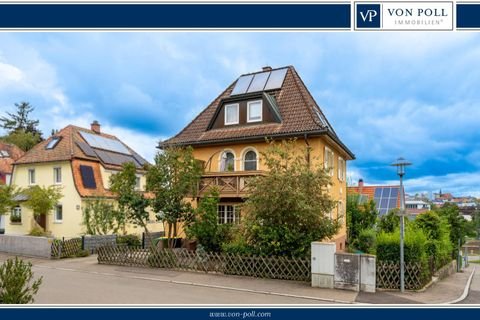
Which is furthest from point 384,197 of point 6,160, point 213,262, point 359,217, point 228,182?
point 6,160

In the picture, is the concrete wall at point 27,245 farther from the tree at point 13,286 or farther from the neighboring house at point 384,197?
the neighboring house at point 384,197

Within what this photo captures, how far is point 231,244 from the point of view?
516 inches

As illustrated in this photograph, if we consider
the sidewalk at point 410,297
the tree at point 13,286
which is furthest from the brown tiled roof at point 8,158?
the sidewalk at point 410,297

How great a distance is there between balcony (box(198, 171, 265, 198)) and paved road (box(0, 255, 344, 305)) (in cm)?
414

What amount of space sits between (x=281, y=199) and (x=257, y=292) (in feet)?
10.4

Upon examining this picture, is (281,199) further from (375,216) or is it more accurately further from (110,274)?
(375,216)

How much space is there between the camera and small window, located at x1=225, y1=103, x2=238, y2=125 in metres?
18.3

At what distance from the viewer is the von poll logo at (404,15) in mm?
4418

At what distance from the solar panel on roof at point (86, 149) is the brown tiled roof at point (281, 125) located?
879 centimetres

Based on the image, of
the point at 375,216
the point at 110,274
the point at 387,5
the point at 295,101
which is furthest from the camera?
the point at 375,216

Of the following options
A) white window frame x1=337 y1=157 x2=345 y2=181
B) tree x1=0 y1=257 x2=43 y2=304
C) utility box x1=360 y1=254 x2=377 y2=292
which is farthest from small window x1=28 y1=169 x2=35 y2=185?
utility box x1=360 y1=254 x2=377 y2=292

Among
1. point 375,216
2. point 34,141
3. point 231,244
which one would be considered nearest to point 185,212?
point 231,244

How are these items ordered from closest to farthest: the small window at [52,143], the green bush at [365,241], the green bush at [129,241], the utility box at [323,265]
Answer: the utility box at [323,265] < the green bush at [129,241] < the green bush at [365,241] < the small window at [52,143]

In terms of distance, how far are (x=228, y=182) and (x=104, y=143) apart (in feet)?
55.7
